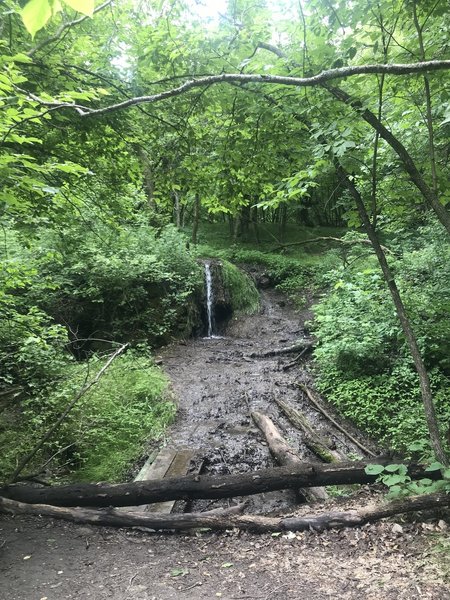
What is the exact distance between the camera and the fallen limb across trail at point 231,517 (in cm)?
367

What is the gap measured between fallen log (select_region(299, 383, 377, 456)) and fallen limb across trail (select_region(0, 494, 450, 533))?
2.34 metres

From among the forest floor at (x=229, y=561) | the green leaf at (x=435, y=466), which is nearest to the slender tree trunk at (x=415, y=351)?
the green leaf at (x=435, y=466)

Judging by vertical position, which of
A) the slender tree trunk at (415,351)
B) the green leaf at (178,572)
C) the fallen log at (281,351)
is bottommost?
the green leaf at (178,572)

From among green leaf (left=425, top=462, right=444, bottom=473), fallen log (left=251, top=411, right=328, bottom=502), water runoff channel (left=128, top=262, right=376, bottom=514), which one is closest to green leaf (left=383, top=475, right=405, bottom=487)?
green leaf (left=425, top=462, right=444, bottom=473)

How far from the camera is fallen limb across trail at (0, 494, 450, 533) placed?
3670 millimetres

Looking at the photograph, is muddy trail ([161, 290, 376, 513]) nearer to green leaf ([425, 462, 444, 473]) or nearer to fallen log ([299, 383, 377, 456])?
fallen log ([299, 383, 377, 456])

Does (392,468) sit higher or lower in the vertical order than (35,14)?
lower

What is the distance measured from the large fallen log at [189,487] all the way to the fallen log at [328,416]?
5.88ft

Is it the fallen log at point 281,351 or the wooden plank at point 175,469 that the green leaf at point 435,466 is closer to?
the wooden plank at point 175,469

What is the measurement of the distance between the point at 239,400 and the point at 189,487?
13.1ft

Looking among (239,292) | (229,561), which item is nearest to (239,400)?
(229,561)

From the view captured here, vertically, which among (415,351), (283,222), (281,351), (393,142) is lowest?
(281,351)

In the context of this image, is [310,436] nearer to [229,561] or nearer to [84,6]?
[229,561]

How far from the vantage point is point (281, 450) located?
5.67m
